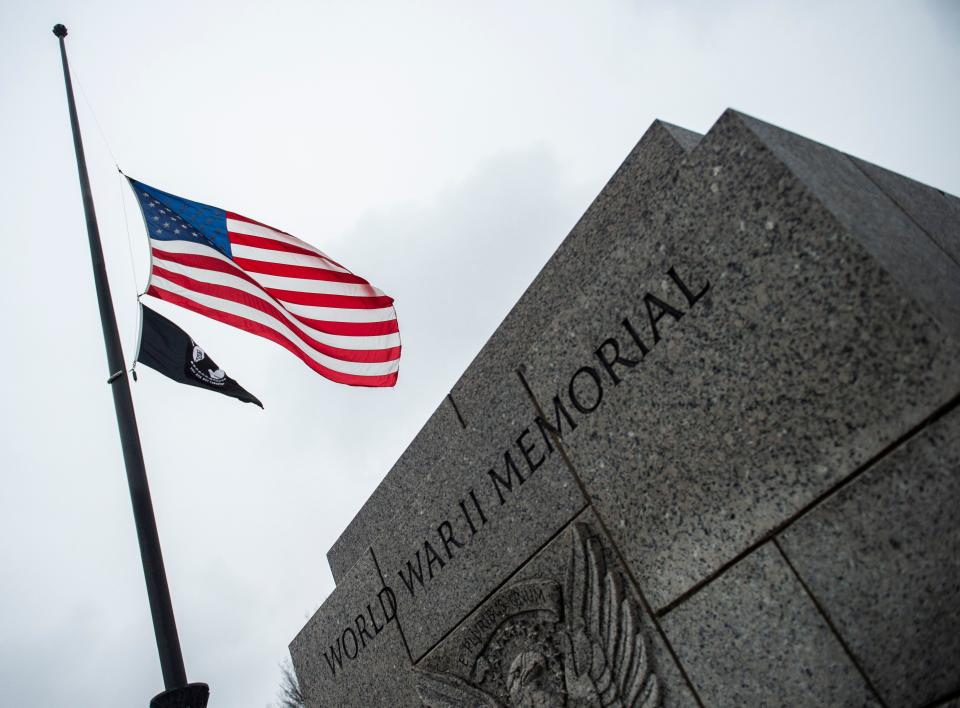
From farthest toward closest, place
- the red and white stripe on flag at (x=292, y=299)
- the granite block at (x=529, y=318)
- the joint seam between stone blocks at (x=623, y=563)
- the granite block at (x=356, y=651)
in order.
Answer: the red and white stripe on flag at (x=292, y=299) → the granite block at (x=356, y=651) → the granite block at (x=529, y=318) → the joint seam between stone blocks at (x=623, y=563)

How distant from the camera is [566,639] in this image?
3.80m

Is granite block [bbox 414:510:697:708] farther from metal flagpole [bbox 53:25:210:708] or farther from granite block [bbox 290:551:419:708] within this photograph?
metal flagpole [bbox 53:25:210:708]

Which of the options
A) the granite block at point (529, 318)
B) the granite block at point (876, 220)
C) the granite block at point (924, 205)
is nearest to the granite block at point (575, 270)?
the granite block at point (529, 318)

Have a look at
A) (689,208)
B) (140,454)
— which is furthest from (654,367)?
(140,454)

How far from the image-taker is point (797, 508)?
2.87m

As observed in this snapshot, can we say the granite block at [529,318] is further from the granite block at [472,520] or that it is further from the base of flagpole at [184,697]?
the base of flagpole at [184,697]

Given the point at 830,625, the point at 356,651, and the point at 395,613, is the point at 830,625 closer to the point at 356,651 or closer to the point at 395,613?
the point at 395,613

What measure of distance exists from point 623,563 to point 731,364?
1.24 meters

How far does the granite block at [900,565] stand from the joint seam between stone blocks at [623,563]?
812 millimetres

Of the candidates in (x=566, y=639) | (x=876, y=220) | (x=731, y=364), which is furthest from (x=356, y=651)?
(x=876, y=220)

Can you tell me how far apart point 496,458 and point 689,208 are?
1999 millimetres

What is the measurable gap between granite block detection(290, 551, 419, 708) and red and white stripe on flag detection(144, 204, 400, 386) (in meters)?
1.78

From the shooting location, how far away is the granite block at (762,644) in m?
2.77

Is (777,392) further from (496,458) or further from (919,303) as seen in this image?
(496,458)
